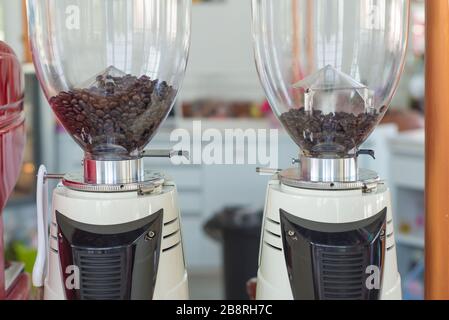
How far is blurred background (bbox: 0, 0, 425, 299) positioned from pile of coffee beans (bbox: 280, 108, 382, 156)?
1.44 m

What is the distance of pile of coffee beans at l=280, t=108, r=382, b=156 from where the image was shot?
0.75 m

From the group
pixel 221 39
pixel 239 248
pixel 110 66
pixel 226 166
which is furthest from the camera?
pixel 221 39

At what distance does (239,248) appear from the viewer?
253 centimetres

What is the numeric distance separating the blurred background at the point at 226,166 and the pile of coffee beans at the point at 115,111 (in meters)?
1.49

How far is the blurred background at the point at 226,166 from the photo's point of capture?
8.66 feet

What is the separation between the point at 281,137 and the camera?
112 inches

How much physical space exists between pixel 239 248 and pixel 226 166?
994mm

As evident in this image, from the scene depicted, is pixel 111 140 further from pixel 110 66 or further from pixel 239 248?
pixel 239 248

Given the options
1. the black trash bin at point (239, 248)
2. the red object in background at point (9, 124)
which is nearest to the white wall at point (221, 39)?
the black trash bin at point (239, 248)

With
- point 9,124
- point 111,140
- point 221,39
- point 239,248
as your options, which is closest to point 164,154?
point 111,140

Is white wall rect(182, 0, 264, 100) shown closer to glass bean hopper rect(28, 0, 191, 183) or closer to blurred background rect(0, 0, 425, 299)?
blurred background rect(0, 0, 425, 299)

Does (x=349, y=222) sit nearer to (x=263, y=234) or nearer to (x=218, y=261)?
(x=263, y=234)
